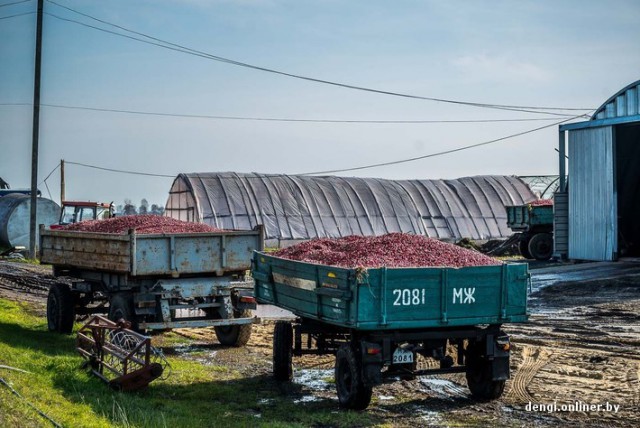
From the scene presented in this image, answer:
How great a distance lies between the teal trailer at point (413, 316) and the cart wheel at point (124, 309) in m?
4.02

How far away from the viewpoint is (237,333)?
1434 centimetres

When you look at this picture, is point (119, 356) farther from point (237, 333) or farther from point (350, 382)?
point (237, 333)

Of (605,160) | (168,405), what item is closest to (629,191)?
(605,160)

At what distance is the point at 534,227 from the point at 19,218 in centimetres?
2175

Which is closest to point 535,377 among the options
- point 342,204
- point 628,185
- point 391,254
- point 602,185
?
point 391,254

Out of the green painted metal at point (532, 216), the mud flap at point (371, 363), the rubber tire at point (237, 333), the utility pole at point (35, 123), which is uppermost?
the utility pole at point (35, 123)

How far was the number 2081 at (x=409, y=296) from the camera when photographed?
31.4 ft

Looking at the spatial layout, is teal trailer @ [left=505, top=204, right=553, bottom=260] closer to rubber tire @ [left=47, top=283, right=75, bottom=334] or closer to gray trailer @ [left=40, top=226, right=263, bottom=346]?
gray trailer @ [left=40, top=226, right=263, bottom=346]

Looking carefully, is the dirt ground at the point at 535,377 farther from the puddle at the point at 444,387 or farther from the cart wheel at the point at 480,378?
the cart wheel at the point at 480,378

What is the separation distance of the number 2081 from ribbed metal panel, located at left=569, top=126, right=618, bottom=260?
19348 mm

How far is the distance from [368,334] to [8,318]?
977 centimetres

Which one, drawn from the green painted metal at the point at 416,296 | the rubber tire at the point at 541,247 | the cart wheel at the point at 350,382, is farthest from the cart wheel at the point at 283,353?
the rubber tire at the point at 541,247

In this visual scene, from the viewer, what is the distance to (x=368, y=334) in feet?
32.2

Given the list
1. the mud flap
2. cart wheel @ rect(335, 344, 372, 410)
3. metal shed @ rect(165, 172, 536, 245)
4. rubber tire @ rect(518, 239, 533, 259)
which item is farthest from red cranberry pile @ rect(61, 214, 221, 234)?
metal shed @ rect(165, 172, 536, 245)
